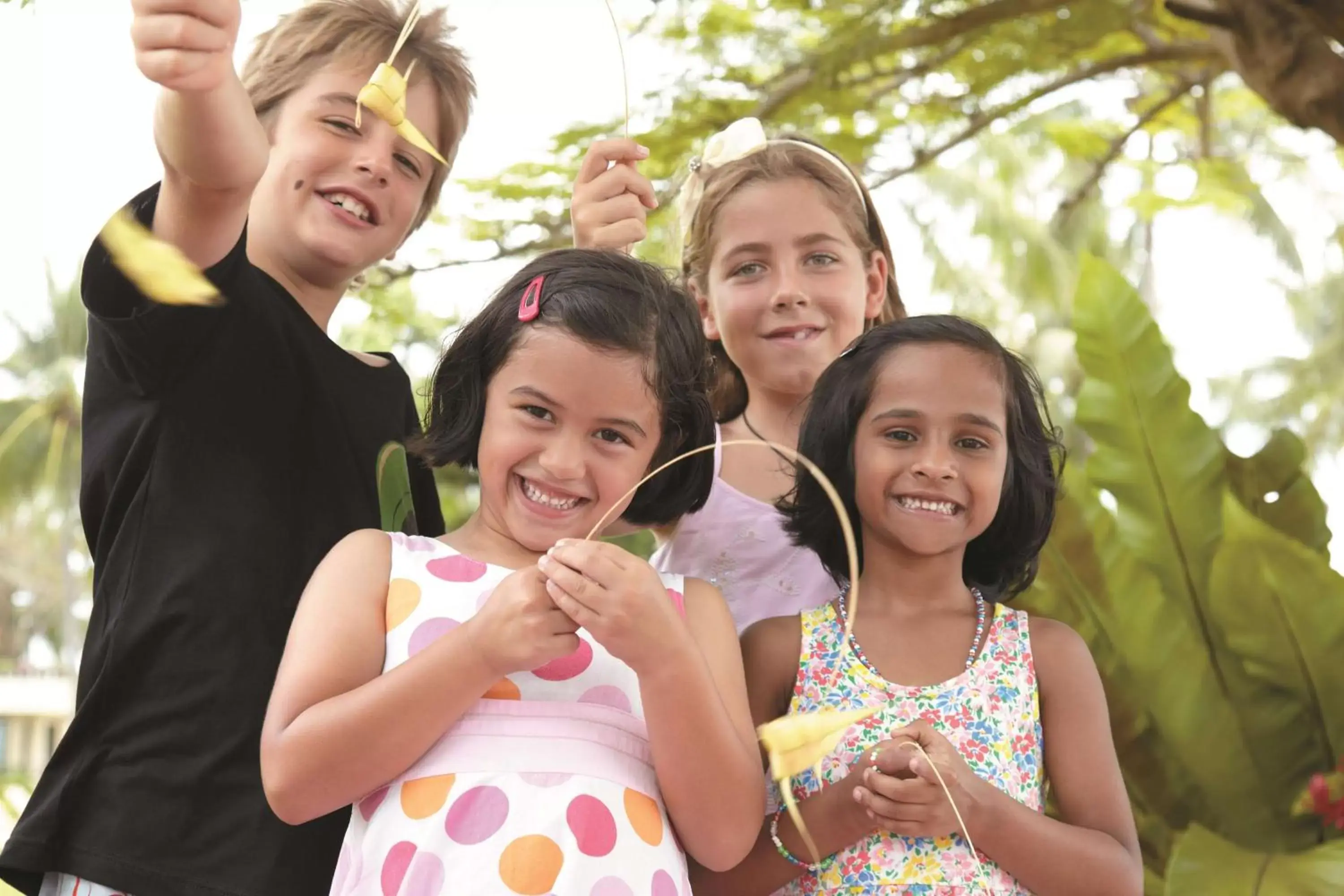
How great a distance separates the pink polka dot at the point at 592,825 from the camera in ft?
4.50

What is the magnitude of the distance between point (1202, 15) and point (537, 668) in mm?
2658

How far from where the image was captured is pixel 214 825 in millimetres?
1530

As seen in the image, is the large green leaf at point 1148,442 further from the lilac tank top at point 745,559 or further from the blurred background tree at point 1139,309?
the lilac tank top at point 745,559

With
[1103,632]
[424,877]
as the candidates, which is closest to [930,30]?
[1103,632]

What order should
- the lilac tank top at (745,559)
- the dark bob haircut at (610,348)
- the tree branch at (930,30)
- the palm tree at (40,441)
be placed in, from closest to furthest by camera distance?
the dark bob haircut at (610,348), the lilac tank top at (745,559), the tree branch at (930,30), the palm tree at (40,441)

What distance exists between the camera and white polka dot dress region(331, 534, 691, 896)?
1352 millimetres

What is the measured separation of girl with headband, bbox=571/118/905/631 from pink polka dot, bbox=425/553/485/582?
1.74ft

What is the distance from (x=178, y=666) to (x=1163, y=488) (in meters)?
2.43

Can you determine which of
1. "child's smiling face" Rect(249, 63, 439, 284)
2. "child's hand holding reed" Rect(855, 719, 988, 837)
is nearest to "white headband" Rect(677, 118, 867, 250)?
"child's smiling face" Rect(249, 63, 439, 284)

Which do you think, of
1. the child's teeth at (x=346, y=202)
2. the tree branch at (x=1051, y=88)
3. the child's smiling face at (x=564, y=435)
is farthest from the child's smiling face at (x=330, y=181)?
the tree branch at (x=1051, y=88)

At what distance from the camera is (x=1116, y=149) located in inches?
193

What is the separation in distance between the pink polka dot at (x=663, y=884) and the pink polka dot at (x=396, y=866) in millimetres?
226

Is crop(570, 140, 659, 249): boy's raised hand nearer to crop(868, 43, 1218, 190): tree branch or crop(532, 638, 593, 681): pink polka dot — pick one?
crop(532, 638, 593, 681): pink polka dot

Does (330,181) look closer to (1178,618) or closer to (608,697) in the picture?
(608,697)
